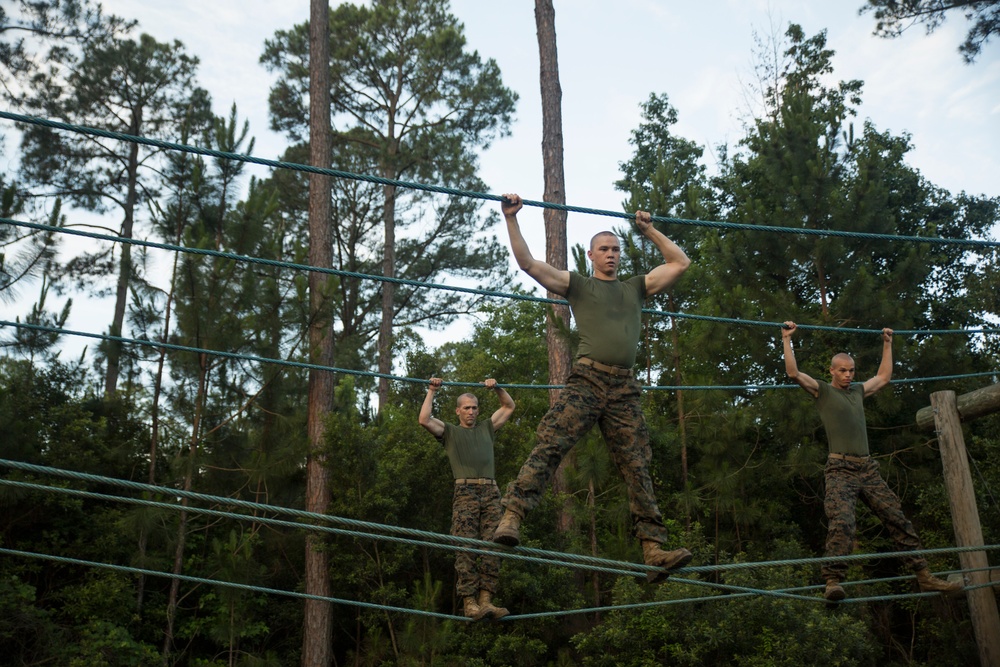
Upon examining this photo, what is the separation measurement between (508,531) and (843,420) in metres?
2.93

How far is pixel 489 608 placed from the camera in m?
6.48

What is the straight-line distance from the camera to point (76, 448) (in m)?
13.7

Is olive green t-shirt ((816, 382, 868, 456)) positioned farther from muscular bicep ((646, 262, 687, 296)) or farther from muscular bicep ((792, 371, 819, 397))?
muscular bicep ((646, 262, 687, 296))

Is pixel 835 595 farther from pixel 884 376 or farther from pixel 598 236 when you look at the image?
pixel 598 236

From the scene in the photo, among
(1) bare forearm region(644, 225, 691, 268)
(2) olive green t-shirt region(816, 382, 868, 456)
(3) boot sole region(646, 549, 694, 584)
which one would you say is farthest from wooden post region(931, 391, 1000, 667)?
(1) bare forearm region(644, 225, 691, 268)

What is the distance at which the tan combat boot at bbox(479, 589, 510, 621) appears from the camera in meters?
6.43

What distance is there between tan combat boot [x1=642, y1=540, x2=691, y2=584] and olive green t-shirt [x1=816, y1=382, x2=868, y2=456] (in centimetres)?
218

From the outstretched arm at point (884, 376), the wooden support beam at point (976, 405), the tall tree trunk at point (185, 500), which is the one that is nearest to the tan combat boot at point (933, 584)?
the outstretched arm at point (884, 376)

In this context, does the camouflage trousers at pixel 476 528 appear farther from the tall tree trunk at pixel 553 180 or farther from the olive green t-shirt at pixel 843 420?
the tall tree trunk at pixel 553 180

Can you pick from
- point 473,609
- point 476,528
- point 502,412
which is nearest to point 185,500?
point 502,412

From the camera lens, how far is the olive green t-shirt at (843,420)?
650cm

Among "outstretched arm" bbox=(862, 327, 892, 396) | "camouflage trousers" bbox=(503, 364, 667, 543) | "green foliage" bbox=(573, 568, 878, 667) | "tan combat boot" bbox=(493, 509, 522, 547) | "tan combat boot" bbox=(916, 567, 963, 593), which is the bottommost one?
"green foliage" bbox=(573, 568, 878, 667)

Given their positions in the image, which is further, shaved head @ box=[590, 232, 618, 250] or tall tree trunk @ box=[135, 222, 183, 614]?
tall tree trunk @ box=[135, 222, 183, 614]

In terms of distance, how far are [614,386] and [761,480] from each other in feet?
34.4
